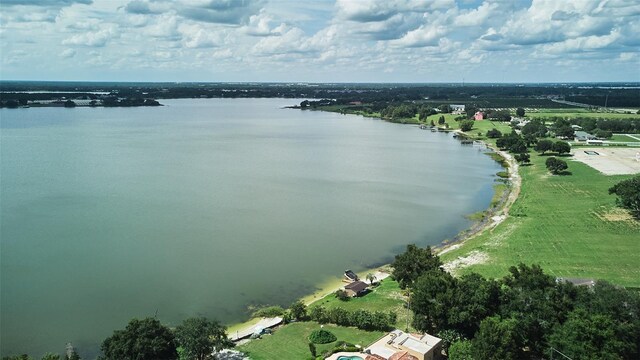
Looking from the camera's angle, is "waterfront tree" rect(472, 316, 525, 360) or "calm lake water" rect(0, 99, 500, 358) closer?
"waterfront tree" rect(472, 316, 525, 360)

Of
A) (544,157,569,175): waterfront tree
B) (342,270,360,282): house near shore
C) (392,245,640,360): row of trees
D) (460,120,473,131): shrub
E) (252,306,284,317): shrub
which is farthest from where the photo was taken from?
(460,120,473,131): shrub

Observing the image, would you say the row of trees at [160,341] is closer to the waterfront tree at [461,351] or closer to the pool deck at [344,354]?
the pool deck at [344,354]

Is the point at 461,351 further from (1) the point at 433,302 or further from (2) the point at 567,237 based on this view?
(2) the point at 567,237

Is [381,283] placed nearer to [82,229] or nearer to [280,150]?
[82,229]

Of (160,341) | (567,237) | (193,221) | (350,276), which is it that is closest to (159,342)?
(160,341)

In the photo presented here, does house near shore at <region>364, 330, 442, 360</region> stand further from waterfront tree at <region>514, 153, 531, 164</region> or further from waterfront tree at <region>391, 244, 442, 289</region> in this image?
waterfront tree at <region>514, 153, 531, 164</region>

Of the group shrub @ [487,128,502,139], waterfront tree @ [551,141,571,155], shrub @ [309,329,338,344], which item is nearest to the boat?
shrub @ [309,329,338,344]

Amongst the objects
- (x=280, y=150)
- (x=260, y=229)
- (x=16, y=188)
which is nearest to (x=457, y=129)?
(x=280, y=150)

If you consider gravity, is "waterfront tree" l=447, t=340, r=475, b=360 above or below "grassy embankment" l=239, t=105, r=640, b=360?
above
